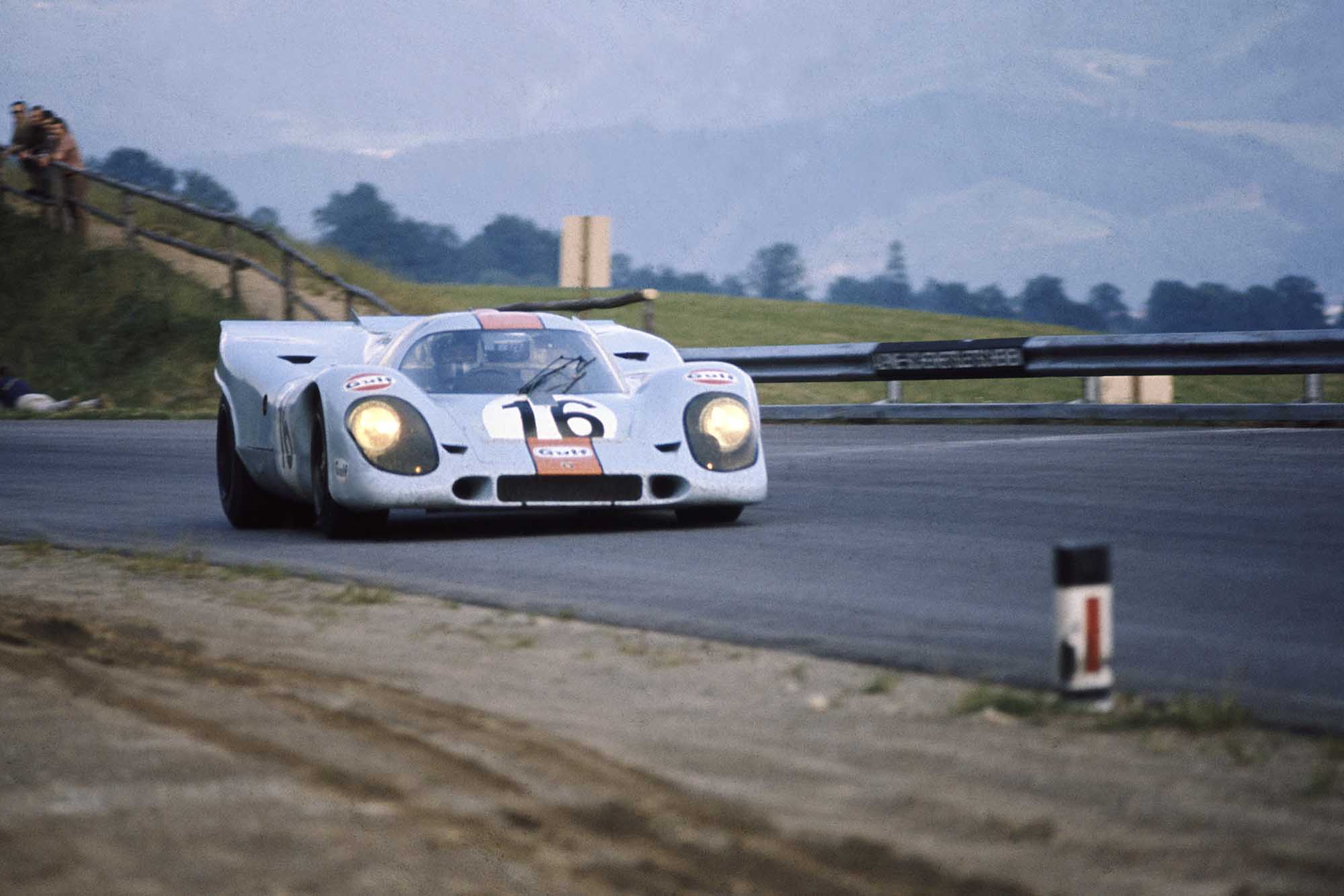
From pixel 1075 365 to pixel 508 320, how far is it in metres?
8.13

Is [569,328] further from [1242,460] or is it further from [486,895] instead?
[486,895]

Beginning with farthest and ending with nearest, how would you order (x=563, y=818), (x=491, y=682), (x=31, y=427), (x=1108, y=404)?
(x=31, y=427)
(x=1108, y=404)
(x=491, y=682)
(x=563, y=818)

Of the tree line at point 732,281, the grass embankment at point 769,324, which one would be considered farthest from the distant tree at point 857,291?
the grass embankment at point 769,324

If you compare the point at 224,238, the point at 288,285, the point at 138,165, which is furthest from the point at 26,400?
the point at 138,165

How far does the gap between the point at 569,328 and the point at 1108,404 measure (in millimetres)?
7721

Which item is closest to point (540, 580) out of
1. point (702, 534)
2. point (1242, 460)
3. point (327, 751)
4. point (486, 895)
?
point (702, 534)

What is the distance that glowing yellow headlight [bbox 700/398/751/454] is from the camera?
8586mm

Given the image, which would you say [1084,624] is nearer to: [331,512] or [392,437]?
[392,437]

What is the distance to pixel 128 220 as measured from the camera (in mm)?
26984

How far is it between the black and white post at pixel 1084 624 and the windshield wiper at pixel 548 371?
195 inches

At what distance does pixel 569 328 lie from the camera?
9.41 metres

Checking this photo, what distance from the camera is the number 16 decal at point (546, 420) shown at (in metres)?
8.28

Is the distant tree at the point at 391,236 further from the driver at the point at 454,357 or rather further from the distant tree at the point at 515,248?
the driver at the point at 454,357

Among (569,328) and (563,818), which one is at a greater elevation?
(569,328)
